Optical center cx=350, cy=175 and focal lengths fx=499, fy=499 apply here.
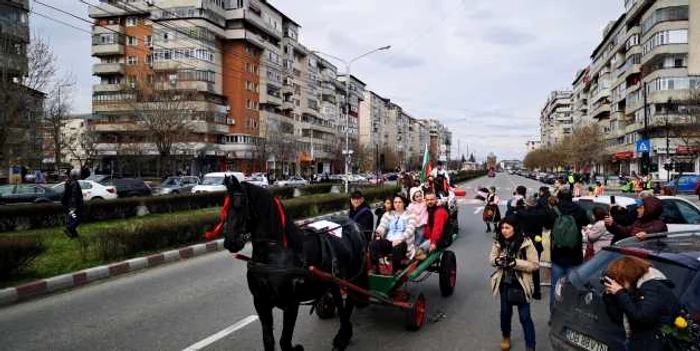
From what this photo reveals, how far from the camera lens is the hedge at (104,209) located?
15.8m

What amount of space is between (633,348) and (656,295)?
451mm

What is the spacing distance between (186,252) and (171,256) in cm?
58

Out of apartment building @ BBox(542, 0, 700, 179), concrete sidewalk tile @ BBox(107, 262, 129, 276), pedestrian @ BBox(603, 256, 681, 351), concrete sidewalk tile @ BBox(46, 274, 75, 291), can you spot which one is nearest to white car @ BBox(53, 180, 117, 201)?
concrete sidewalk tile @ BBox(107, 262, 129, 276)

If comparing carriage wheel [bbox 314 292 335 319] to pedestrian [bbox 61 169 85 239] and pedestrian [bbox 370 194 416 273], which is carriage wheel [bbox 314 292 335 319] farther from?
pedestrian [bbox 61 169 85 239]

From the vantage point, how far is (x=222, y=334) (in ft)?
20.1

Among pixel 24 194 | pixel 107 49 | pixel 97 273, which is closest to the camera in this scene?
pixel 97 273

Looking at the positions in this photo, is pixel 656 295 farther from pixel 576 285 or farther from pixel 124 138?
pixel 124 138

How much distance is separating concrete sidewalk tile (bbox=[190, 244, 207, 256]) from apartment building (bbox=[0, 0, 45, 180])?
13.4m

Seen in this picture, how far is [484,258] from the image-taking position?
11.7 m

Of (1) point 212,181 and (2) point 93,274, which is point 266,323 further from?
(1) point 212,181

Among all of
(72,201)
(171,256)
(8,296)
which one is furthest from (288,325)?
(72,201)

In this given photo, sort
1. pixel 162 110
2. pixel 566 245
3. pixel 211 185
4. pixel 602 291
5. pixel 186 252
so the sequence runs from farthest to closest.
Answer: pixel 162 110 < pixel 211 185 < pixel 186 252 < pixel 566 245 < pixel 602 291

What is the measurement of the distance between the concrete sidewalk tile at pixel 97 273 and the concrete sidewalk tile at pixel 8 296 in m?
1.49

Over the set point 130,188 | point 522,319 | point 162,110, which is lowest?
point 522,319
